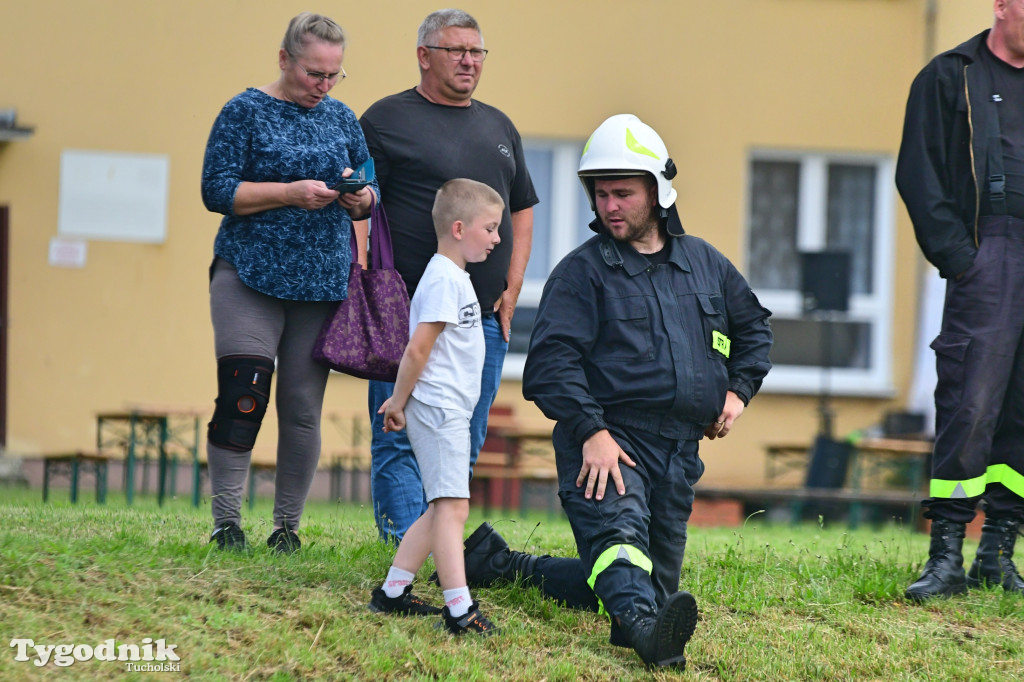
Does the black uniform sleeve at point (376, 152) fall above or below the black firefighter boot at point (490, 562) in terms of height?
above

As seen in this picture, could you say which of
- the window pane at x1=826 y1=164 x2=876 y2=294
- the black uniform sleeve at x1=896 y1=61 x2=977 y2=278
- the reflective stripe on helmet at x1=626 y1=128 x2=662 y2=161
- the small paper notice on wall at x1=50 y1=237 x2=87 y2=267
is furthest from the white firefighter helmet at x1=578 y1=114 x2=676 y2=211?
the window pane at x1=826 y1=164 x2=876 y2=294

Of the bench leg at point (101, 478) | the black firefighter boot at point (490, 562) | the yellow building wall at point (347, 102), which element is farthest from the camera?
the yellow building wall at point (347, 102)

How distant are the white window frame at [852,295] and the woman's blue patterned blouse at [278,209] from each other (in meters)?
10.3

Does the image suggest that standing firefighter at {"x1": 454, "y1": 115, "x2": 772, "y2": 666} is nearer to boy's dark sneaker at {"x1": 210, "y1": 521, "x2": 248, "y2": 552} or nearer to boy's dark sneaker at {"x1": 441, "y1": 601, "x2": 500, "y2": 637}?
boy's dark sneaker at {"x1": 441, "y1": 601, "x2": 500, "y2": 637}

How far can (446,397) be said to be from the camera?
4.45 meters

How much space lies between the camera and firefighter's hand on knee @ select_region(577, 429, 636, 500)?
460 cm

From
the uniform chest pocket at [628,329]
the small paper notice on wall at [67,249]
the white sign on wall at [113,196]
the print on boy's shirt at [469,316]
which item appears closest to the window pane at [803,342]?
the white sign on wall at [113,196]

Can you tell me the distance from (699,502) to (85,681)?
1016 cm

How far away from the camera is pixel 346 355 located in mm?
4996

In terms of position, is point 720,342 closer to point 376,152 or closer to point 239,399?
point 376,152

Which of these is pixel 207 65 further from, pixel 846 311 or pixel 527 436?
pixel 846 311

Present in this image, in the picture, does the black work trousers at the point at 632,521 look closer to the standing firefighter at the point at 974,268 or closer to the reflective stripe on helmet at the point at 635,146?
the reflective stripe on helmet at the point at 635,146

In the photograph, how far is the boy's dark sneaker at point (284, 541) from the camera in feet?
16.8

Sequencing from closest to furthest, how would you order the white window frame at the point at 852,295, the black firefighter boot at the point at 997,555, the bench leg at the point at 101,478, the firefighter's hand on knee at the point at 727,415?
the firefighter's hand on knee at the point at 727,415 < the black firefighter boot at the point at 997,555 < the bench leg at the point at 101,478 < the white window frame at the point at 852,295
